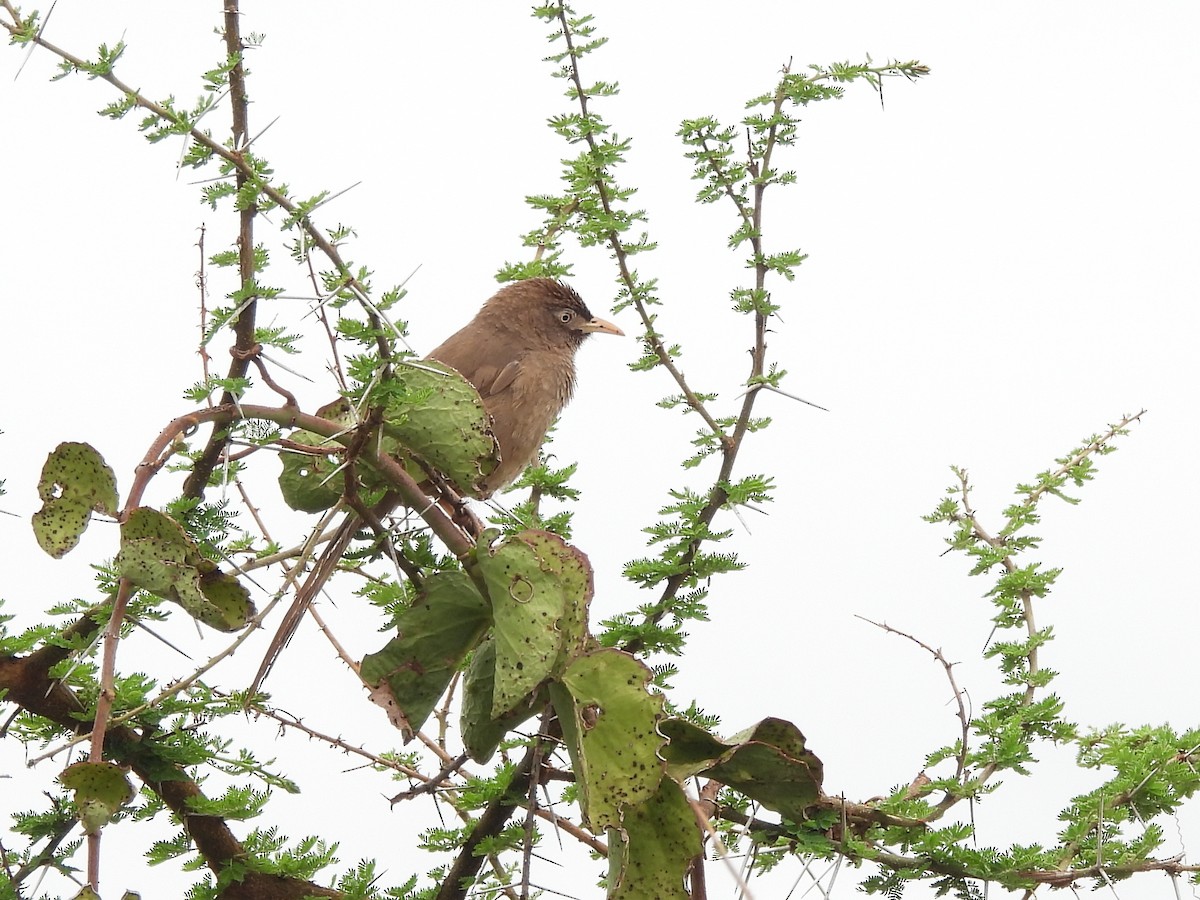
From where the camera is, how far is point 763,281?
334cm

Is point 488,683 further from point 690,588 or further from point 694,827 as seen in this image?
point 690,588

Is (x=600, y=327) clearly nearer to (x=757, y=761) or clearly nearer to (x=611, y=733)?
(x=757, y=761)

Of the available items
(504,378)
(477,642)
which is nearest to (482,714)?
(477,642)

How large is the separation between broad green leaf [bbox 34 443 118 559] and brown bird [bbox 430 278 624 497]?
235 cm

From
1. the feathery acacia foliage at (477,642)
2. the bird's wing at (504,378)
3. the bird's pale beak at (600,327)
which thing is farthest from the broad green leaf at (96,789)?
the bird's pale beak at (600,327)

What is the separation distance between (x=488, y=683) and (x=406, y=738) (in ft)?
0.55

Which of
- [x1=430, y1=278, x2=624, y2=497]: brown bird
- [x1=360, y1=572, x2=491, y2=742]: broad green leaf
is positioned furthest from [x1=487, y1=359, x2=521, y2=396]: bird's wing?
[x1=360, y1=572, x2=491, y2=742]: broad green leaf

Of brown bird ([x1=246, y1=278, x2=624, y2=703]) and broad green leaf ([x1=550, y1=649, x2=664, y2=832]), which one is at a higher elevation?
brown bird ([x1=246, y1=278, x2=624, y2=703])

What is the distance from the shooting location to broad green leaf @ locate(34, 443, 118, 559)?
6.45ft

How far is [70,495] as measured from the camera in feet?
6.47

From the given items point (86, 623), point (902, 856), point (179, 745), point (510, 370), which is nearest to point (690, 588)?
point (902, 856)

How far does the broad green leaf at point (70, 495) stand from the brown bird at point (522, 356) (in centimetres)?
235

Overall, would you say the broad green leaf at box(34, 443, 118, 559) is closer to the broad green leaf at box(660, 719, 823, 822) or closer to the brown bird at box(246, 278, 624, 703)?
the broad green leaf at box(660, 719, 823, 822)

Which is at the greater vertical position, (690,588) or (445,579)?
(690,588)
